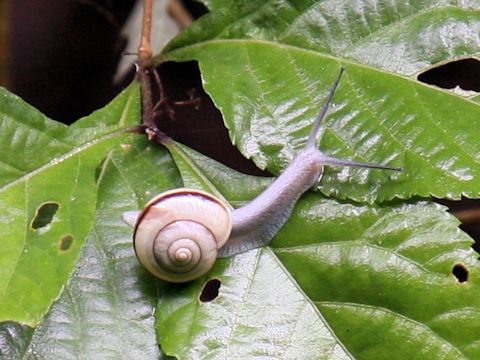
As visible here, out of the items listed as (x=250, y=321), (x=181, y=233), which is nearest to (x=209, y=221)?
(x=181, y=233)

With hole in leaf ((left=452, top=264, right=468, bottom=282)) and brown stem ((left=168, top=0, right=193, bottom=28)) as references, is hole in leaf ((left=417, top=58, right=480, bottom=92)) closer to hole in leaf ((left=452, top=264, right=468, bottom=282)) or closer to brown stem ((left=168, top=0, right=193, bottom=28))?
hole in leaf ((left=452, top=264, right=468, bottom=282))

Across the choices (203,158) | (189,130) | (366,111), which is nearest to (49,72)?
(189,130)

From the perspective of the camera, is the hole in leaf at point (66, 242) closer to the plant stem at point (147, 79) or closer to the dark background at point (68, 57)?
the plant stem at point (147, 79)

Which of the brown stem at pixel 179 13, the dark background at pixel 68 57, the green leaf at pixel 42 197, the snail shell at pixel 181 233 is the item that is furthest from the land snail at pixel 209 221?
the brown stem at pixel 179 13

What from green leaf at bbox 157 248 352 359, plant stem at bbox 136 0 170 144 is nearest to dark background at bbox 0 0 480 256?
plant stem at bbox 136 0 170 144

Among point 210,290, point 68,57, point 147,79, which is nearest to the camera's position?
point 210,290

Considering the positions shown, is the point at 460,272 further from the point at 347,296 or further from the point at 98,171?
the point at 98,171
